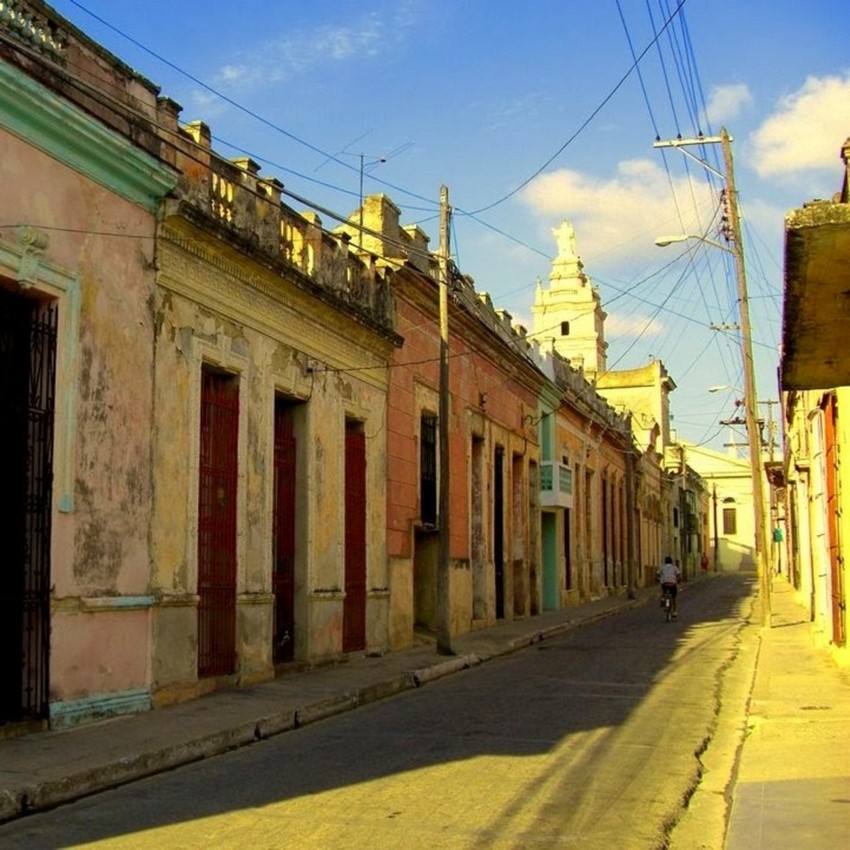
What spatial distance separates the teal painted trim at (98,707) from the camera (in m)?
10.1

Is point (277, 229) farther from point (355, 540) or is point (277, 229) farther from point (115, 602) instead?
point (115, 602)

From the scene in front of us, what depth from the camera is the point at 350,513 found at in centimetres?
1742

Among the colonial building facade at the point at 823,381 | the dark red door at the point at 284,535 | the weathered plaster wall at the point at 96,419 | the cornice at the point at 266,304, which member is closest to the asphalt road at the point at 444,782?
the weathered plaster wall at the point at 96,419

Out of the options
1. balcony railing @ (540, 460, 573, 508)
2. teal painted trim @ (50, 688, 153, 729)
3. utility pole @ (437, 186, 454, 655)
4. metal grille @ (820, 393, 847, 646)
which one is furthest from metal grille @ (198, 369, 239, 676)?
balcony railing @ (540, 460, 573, 508)

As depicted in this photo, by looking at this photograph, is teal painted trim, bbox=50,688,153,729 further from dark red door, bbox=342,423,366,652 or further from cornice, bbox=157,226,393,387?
dark red door, bbox=342,423,366,652

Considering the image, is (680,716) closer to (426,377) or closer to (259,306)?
(259,306)

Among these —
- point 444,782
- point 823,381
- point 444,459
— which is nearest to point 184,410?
point 444,782

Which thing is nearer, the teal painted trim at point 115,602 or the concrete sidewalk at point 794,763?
the concrete sidewalk at point 794,763

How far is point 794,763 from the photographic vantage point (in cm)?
883

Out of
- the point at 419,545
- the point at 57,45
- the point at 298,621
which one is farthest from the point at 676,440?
the point at 57,45

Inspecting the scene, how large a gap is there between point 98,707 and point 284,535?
511cm

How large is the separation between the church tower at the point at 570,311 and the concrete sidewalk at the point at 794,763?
43602 millimetres

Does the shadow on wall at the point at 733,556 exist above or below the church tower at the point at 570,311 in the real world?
below

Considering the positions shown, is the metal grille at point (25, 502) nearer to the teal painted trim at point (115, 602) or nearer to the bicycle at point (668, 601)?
the teal painted trim at point (115, 602)
